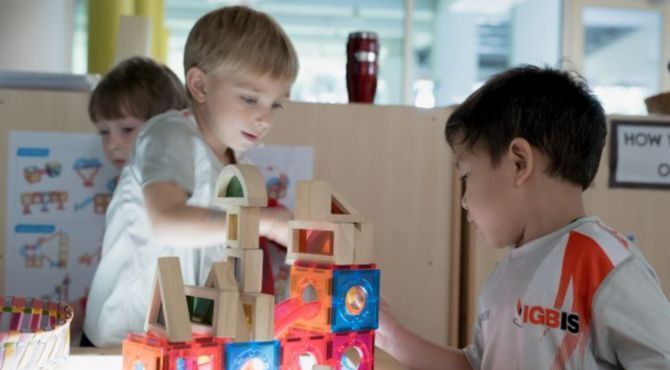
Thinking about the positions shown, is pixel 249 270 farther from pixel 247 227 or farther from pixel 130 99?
pixel 130 99

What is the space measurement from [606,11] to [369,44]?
3398 millimetres

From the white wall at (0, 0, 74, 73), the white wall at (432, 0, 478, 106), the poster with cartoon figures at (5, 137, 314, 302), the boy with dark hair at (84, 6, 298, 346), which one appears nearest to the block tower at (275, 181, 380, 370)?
the boy with dark hair at (84, 6, 298, 346)

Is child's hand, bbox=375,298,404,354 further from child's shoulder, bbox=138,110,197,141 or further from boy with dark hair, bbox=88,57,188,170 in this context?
boy with dark hair, bbox=88,57,188,170

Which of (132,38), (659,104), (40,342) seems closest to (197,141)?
(40,342)

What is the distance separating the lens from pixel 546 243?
3.02 ft

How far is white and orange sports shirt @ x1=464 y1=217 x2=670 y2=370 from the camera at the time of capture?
806 millimetres

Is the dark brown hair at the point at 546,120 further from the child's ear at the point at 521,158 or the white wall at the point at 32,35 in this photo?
the white wall at the point at 32,35

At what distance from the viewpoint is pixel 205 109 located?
1.27m

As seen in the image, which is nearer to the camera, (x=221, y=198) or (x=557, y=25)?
(x=221, y=198)

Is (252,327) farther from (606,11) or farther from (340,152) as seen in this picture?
(606,11)

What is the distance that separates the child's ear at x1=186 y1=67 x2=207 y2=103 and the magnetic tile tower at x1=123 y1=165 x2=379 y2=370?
1.69 feet

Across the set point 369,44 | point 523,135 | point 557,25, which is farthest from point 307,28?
point 523,135

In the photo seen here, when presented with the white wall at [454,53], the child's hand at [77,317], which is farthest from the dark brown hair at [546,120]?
the white wall at [454,53]

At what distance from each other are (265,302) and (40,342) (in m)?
0.19
